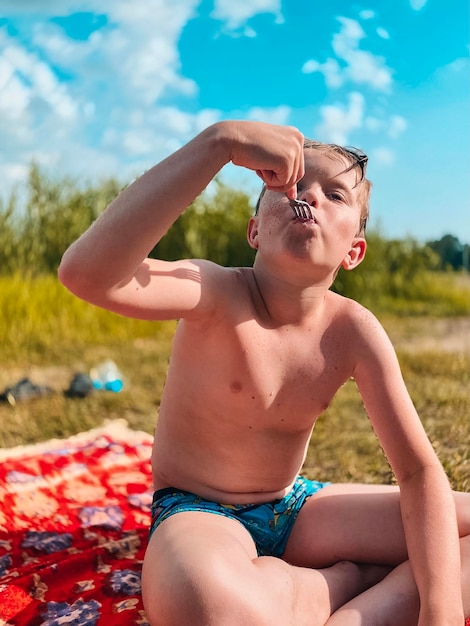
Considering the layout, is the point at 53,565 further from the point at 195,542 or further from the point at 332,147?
the point at 332,147

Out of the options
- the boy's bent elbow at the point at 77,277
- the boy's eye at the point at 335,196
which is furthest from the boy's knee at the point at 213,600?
the boy's eye at the point at 335,196

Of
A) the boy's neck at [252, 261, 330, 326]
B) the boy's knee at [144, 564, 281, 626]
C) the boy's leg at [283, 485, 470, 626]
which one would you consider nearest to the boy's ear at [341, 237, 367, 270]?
the boy's neck at [252, 261, 330, 326]

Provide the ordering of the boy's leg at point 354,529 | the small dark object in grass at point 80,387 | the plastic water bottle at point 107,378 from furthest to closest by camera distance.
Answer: the plastic water bottle at point 107,378 < the small dark object in grass at point 80,387 < the boy's leg at point 354,529

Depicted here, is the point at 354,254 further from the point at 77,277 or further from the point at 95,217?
the point at 95,217

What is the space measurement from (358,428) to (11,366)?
2581 millimetres

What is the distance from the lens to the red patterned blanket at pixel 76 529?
174cm

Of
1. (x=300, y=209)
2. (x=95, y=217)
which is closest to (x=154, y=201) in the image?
(x=300, y=209)

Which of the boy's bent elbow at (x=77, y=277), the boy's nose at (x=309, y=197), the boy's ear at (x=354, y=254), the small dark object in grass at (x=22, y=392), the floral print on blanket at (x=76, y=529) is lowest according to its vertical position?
the floral print on blanket at (x=76, y=529)

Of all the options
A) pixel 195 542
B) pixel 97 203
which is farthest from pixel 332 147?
pixel 97 203

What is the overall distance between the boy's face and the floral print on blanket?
89 cm

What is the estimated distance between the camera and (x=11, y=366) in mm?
5023

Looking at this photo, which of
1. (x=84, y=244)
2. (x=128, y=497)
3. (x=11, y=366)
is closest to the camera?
(x=84, y=244)

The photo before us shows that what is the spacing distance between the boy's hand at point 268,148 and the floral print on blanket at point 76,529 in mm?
1031

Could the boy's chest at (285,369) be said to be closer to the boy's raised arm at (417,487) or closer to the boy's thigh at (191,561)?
the boy's raised arm at (417,487)
